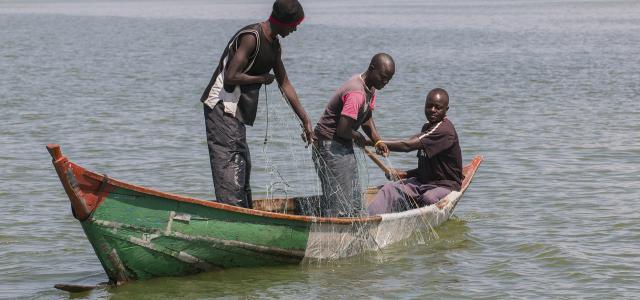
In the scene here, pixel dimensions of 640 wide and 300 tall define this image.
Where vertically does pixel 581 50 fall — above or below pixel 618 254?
above

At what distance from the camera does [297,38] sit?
35.7 meters

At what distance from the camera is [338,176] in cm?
862

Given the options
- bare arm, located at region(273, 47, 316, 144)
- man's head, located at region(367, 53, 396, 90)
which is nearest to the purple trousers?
bare arm, located at region(273, 47, 316, 144)

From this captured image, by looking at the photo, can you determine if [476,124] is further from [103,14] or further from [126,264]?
[103,14]

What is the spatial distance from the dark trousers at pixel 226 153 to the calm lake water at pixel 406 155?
62 cm

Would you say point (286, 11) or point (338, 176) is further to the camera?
point (338, 176)

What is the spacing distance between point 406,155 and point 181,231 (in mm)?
6596

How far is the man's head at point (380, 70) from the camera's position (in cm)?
829

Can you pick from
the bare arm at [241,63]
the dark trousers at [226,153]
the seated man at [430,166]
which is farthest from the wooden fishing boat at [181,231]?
the bare arm at [241,63]

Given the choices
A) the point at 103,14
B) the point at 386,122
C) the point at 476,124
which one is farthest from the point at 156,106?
the point at 103,14

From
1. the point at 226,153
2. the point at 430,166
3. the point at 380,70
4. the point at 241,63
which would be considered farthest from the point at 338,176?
the point at 241,63

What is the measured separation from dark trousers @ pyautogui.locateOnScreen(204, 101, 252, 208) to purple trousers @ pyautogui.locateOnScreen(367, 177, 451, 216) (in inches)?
62.8

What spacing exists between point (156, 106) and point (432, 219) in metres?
9.82

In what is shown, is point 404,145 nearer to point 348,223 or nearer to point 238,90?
point 348,223
